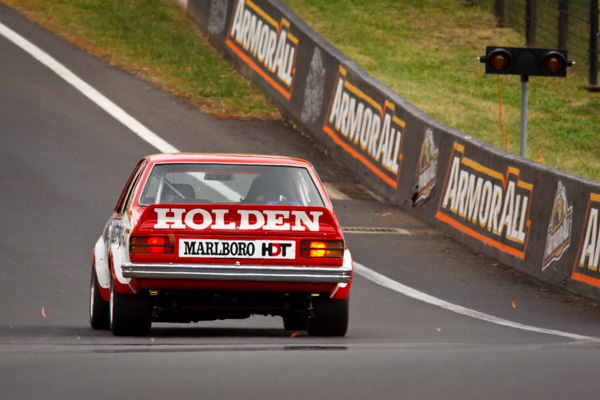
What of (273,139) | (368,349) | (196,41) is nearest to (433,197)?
(273,139)

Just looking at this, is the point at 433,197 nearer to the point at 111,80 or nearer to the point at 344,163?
the point at 344,163

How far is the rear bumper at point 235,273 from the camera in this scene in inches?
333

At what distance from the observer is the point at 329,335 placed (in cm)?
930

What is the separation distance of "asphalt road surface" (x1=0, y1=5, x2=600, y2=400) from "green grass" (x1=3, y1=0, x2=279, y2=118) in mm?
618

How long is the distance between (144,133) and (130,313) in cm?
1295

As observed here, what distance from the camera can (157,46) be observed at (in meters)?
27.0

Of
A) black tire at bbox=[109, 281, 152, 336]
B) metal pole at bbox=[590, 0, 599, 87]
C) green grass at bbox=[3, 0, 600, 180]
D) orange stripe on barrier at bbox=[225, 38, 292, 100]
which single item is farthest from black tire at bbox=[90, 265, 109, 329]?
metal pole at bbox=[590, 0, 599, 87]

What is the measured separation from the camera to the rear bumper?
8.45 m

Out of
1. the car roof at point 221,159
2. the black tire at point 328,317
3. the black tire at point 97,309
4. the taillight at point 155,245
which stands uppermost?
the car roof at point 221,159

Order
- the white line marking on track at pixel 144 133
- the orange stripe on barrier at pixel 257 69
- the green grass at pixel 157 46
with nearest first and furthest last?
the white line marking on track at pixel 144 133 → the orange stripe on barrier at pixel 257 69 → the green grass at pixel 157 46

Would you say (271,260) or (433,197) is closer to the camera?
(271,260)

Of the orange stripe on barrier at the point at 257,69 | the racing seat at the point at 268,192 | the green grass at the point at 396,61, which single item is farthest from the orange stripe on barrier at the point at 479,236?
the orange stripe on barrier at the point at 257,69

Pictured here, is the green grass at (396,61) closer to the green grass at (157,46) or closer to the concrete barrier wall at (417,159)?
the green grass at (157,46)

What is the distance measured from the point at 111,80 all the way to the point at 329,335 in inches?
646
